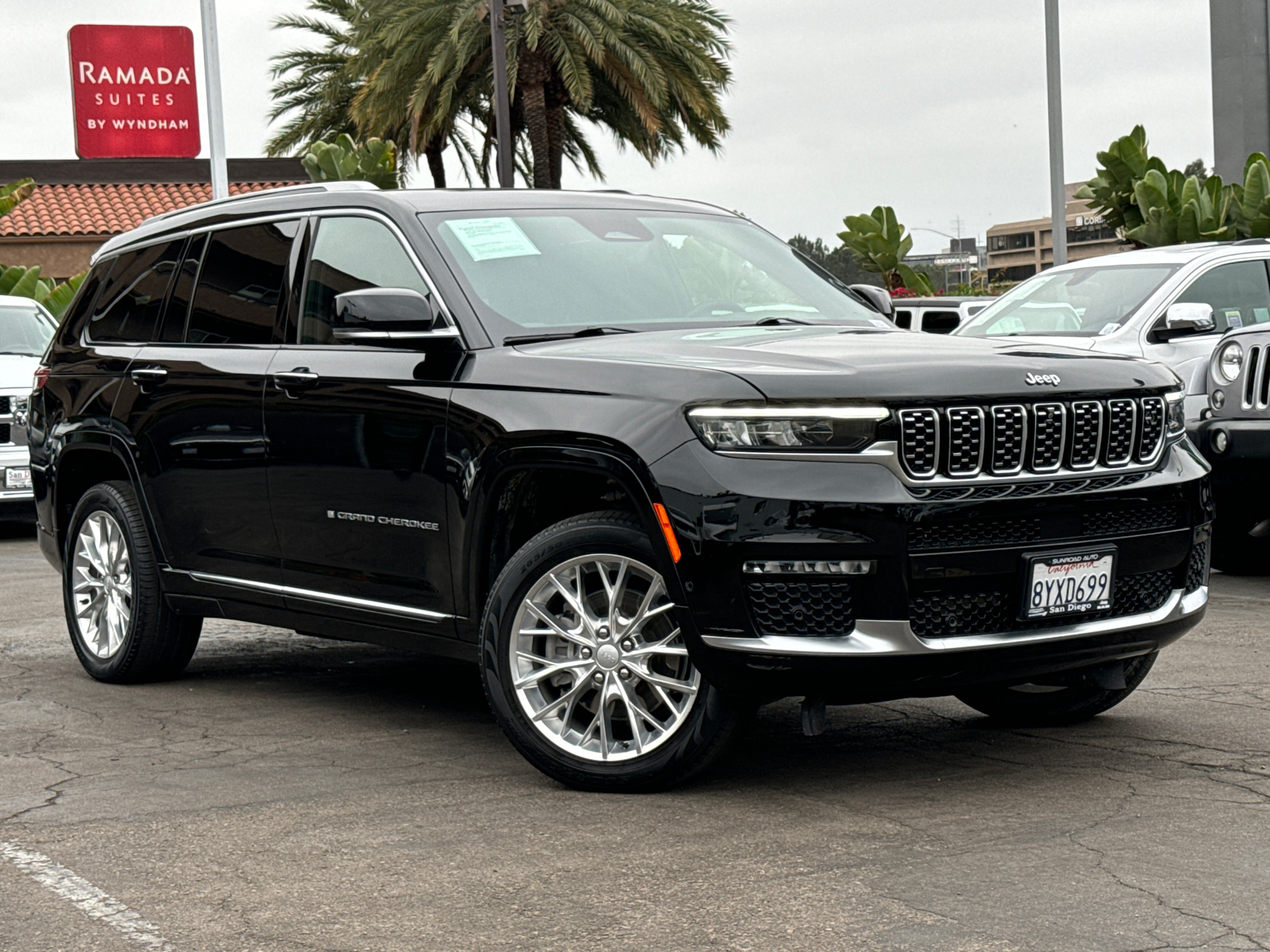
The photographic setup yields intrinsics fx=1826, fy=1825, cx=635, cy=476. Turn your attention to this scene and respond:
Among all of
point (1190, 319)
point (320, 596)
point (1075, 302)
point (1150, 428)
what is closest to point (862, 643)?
point (1150, 428)

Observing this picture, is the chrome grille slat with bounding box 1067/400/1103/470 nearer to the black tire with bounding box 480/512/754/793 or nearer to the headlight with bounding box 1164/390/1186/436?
the headlight with bounding box 1164/390/1186/436

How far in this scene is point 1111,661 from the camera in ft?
17.7

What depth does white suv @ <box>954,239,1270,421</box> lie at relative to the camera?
11117mm

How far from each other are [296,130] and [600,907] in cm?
3627

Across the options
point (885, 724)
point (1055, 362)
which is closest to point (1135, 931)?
point (1055, 362)

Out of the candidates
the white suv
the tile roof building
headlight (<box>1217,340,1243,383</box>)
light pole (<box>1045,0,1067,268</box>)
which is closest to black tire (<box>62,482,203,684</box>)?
headlight (<box>1217,340,1243,383</box>)

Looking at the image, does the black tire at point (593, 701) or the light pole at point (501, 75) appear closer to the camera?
the black tire at point (593, 701)

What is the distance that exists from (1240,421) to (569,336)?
4.69 metres

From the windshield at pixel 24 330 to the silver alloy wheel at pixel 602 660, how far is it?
1118 cm

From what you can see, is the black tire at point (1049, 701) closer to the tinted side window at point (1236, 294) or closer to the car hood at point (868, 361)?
the car hood at point (868, 361)

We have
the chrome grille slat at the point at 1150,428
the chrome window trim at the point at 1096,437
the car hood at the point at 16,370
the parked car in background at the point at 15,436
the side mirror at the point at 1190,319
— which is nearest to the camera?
the chrome window trim at the point at 1096,437

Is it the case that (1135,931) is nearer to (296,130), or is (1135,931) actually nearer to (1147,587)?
(1147,587)

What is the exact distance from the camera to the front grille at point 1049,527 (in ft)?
16.0

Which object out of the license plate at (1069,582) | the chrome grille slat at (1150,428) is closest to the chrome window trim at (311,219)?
the license plate at (1069,582)
